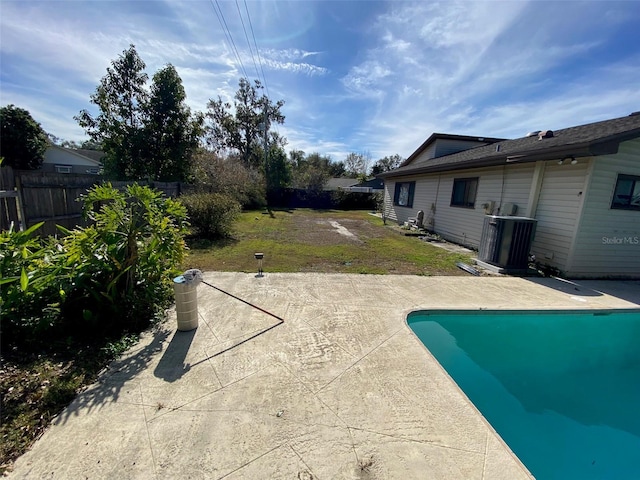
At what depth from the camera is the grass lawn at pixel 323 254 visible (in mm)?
6324

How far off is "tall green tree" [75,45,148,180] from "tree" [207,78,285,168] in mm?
16964

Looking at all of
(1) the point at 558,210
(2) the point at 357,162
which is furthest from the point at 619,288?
(2) the point at 357,162

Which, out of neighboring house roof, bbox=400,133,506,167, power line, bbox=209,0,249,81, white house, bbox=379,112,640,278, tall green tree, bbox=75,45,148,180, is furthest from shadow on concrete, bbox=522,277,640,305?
tall green tree, bbox=75,45,148,180

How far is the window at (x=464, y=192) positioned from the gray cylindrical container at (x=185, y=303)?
372 inches

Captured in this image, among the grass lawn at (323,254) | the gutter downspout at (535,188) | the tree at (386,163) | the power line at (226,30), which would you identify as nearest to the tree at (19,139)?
the power line at (226,30)

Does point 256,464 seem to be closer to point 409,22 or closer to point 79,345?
point 79,345

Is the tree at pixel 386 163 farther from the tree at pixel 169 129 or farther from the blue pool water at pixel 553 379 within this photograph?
the blue pool water at pixel 553 379

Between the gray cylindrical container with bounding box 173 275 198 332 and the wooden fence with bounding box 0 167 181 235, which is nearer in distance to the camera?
the gray cylindrical container with bounding box 173 275 198 332

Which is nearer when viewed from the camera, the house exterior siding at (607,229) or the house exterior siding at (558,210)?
the house exterior siding at (607,229)

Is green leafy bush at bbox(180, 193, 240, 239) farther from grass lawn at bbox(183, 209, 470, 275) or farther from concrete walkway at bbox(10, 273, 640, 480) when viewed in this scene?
concrete walkway at bbox(10, 273, 640, 480)

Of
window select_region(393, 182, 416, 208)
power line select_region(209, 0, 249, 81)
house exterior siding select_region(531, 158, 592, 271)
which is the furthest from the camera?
window select_region(393, 182, 416, 208)

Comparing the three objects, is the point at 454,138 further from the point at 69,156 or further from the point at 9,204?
the point at 69,156

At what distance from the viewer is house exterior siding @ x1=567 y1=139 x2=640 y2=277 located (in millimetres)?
5754

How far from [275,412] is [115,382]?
1591 millimetres
